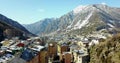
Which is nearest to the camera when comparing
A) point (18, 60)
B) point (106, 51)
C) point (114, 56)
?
point (114, 56)

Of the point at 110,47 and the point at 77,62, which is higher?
the point at 110,47

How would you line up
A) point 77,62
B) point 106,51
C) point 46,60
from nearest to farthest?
point 106,51, point 77,62, point 46,60

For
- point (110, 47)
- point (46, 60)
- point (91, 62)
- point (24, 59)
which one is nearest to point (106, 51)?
point (110, 47)

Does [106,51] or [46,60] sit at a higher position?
[106,51]

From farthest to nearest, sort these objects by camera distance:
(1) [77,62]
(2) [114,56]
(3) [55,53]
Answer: (3) [55,53]
(1) [77,62]
(2) [114,56]

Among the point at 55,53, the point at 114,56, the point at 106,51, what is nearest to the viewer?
the point at 114,56

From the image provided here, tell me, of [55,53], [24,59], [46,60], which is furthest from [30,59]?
[55,53]

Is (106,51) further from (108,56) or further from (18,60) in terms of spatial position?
(18,60)

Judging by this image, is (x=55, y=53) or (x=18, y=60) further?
(x=55, y=53)

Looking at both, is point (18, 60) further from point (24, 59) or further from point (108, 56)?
point (108, 56)
